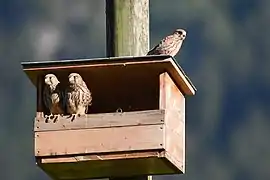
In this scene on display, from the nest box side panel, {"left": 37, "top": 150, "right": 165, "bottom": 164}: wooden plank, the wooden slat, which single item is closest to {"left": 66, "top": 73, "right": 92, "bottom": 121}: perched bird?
the wooden slat

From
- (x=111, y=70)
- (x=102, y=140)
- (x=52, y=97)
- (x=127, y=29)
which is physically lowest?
(x=102, y=140)

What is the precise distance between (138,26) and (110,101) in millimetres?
481

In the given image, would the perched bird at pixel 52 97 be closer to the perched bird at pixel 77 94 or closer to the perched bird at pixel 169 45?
the perched bird at pixel 77 94

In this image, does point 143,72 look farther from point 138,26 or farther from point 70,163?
point 70,163

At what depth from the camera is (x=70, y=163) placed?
166 inches

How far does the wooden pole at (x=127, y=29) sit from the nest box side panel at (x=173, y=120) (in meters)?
0.24

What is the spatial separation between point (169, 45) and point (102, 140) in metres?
0.81

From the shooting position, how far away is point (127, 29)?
4.13 m

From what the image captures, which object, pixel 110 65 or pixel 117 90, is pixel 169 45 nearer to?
pixel 117 90

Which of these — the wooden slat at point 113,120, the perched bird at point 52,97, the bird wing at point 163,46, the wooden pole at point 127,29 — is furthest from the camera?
the bird wing at point 163,46

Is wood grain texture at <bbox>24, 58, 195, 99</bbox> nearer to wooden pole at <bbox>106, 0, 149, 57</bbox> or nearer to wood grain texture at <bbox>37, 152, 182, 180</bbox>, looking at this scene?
wooden pole at <bbox>106, 0, 149, 57</bbox>

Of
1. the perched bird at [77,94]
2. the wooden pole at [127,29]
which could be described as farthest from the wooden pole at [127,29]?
the perched bird at [77,94]

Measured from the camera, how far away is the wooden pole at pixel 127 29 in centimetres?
413

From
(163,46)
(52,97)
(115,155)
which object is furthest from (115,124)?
(163,46)
